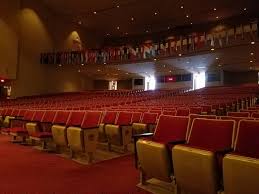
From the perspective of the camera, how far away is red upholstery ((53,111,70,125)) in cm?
481

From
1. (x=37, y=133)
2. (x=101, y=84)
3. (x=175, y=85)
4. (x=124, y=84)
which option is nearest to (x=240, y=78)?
(x=175, y=85)

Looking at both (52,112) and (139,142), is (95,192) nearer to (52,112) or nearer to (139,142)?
(139,142)

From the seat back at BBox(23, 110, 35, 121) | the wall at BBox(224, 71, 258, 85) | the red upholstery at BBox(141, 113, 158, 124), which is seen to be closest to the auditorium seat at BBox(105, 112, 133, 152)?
the red upholstery at BBox(141, 113, 158, 124)

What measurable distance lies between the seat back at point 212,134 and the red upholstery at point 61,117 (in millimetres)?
2752

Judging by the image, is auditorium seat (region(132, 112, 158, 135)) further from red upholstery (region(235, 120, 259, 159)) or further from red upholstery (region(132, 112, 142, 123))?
red upholstery (region(235, 120, 259, 159))

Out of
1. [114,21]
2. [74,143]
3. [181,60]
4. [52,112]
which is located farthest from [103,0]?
[74,143]

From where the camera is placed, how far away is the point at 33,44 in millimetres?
16219

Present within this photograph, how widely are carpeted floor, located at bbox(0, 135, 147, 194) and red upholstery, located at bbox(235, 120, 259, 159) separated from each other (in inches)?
35.9

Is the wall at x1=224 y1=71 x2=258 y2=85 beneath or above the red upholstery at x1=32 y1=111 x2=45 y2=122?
above

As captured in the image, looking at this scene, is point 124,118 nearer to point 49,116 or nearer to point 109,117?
point 109,117

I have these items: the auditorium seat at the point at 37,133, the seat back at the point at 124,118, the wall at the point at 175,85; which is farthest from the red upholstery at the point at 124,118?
the wall at the point at 175,85

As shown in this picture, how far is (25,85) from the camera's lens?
620 inches

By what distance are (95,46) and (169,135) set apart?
749 inches

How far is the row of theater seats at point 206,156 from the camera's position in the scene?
5.71 ft
